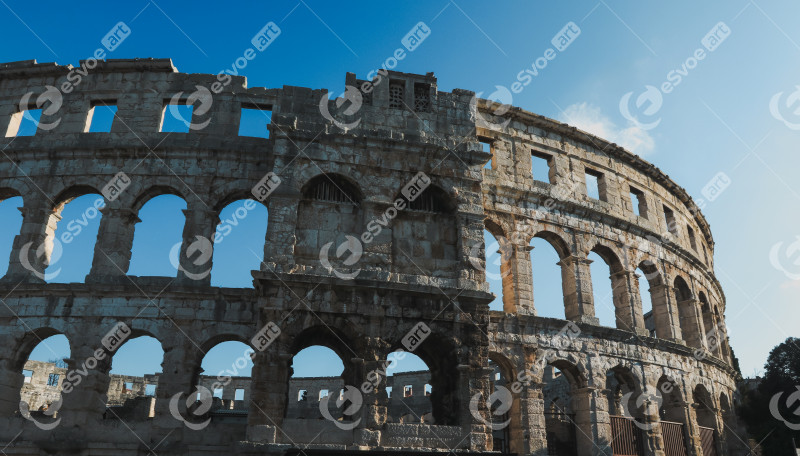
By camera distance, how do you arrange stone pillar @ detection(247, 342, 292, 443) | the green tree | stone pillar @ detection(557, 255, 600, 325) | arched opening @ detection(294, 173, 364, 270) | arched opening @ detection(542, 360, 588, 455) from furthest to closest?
the green tree
stone pillar @ detection(557, 255, 600, 325)
arched opening @ detection(542, 360, 588, 455)
arched opening @ detection(294, 173, 364, 270)
stone pillar @ detection(247, 342, 292, 443)

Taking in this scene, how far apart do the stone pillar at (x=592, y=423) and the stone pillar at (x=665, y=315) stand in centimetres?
433

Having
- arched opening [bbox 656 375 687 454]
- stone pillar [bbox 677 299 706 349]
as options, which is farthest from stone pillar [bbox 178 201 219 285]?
stone pillar [bbox 677 299 706 349]

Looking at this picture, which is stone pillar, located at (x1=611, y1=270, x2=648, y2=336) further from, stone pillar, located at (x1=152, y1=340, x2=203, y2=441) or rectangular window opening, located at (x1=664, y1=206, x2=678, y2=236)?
stone pillar, located at (x1=152, y1=340, x2=203, y2=441)

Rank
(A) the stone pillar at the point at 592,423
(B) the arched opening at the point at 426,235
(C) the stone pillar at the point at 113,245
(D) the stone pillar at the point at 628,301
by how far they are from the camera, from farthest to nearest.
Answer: (D) the stone pillar at the point at 628,301 → (A) the stone pillar at the point at 592,423 → (C) the stone pillar at the point at 113,245 → (B) the arched opening at the point at 426,235

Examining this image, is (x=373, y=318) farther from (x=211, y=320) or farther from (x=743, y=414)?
(x=743, y=414)

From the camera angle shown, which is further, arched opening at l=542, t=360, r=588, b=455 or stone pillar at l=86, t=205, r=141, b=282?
arched opening at l=542, t=360, r=588, b=455

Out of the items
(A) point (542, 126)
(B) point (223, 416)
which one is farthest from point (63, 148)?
(A) point (542, 126)

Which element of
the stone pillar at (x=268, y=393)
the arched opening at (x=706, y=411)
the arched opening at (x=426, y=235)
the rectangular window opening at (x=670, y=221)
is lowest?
the stone pillar at (x=268, y=393)

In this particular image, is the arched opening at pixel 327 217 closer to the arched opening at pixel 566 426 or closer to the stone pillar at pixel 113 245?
the stone pillar at pixel 113 245

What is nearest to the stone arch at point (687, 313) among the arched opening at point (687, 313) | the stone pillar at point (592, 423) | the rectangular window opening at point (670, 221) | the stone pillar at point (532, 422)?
the arched opening at point (687, 313)

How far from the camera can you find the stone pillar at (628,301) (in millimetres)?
17125

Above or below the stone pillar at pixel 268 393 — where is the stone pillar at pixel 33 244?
above

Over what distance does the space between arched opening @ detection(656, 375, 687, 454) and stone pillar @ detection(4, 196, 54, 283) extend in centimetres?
1747

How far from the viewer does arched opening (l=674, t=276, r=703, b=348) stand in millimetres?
19641
